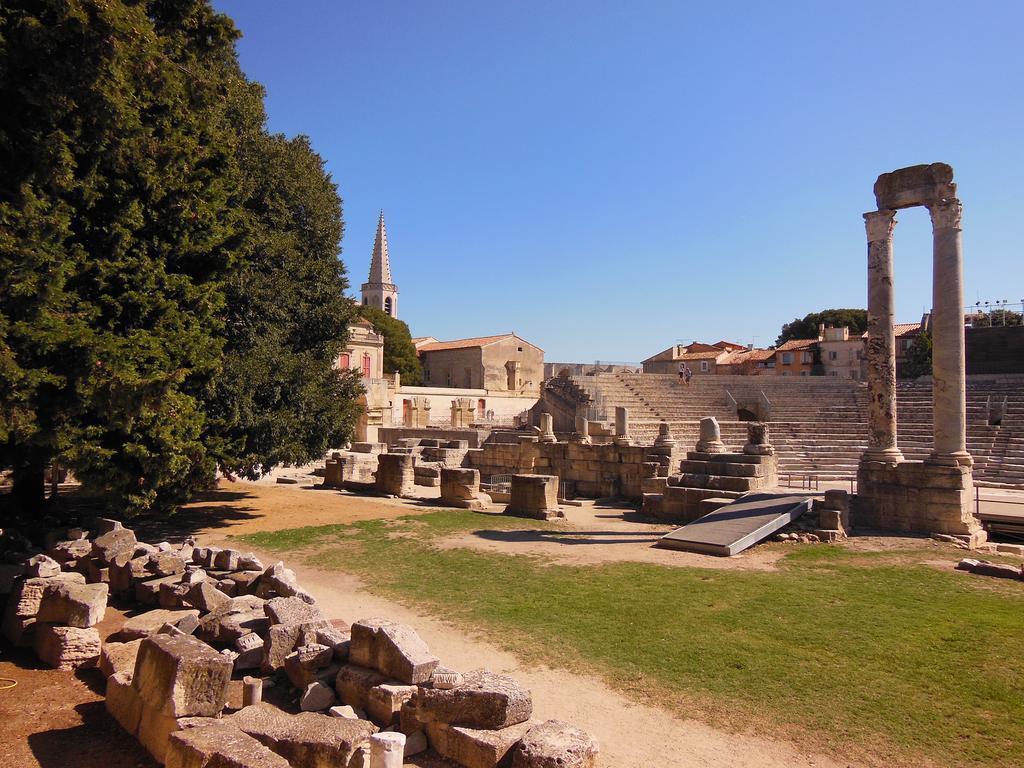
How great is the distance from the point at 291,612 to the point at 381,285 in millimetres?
77828

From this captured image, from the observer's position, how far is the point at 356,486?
20.5 metres

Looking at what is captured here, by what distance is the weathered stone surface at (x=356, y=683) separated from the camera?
214 inches

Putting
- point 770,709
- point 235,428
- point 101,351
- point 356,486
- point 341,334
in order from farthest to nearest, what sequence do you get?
1. point 356,486
2. point 341,334
3. point 235,428
4. point 101,351
5. point 770,709

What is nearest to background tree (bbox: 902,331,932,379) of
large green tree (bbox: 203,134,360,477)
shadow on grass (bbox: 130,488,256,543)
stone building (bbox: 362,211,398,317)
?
large green tree (bbox: 203,134,360,477)

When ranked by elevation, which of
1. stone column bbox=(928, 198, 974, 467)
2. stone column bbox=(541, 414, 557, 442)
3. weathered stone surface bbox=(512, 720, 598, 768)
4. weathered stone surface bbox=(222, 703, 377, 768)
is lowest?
weathered stone surface bbox=(222, 703, 377, 768)

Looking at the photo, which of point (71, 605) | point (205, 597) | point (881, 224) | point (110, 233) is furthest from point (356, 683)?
point (881, 224)

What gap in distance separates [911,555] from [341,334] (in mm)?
12813

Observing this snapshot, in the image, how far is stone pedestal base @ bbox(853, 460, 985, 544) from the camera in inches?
476

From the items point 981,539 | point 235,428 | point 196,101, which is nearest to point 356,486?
point 235,428

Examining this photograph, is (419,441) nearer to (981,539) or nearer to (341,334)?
(341,334)

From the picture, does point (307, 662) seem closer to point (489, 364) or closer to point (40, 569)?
point (40, 569)

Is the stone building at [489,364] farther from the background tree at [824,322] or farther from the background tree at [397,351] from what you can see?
the background tree at [824,322]

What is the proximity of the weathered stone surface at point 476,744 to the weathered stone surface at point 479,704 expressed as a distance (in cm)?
5

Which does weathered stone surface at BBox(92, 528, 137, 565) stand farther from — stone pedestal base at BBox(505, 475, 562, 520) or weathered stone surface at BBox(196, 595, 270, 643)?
stone pedestal base at BBox(505, 475, 562, 520)
